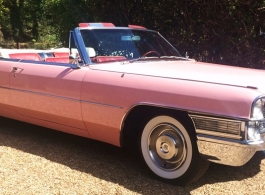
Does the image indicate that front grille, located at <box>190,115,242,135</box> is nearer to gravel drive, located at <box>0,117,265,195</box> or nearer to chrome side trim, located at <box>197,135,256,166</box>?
chrome side trim, located at <box>197,135,256,166</box>

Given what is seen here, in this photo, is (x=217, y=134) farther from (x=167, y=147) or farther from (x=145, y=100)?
(x=145, y=100)

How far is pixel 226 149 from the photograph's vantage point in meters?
3.02

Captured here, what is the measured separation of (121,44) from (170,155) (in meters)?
1.51

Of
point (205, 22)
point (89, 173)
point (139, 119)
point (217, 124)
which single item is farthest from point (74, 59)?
point (205, 22)

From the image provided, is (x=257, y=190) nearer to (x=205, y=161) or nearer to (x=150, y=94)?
(x=205, y=161)

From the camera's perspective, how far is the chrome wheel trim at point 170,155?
130 inches

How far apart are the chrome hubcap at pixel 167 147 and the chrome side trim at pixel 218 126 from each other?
0.28 m

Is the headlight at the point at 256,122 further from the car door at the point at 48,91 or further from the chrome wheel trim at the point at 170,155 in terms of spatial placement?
the car door at the point at 48,91

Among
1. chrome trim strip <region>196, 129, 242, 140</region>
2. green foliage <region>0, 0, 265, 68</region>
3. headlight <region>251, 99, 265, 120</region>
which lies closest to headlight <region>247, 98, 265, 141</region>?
headlight <region>251, 99, 265, 120</region>

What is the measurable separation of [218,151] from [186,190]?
1.63 feet

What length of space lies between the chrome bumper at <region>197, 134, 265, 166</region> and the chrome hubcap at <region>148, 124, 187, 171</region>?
27 cm

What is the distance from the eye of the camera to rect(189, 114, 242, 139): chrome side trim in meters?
2.93

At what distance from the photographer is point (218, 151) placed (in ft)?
10.0

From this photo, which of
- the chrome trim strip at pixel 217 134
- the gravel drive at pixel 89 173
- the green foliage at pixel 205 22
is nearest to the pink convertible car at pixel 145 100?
the chrome trim strip at pixel 217 134
